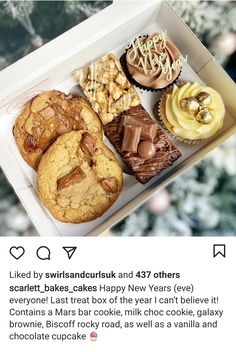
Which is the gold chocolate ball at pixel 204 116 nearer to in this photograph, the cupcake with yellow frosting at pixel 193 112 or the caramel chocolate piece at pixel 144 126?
the cupcake with yellow frosting at pixel 193 112

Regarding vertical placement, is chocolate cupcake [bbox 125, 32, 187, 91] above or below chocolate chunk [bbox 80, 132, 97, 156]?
above
